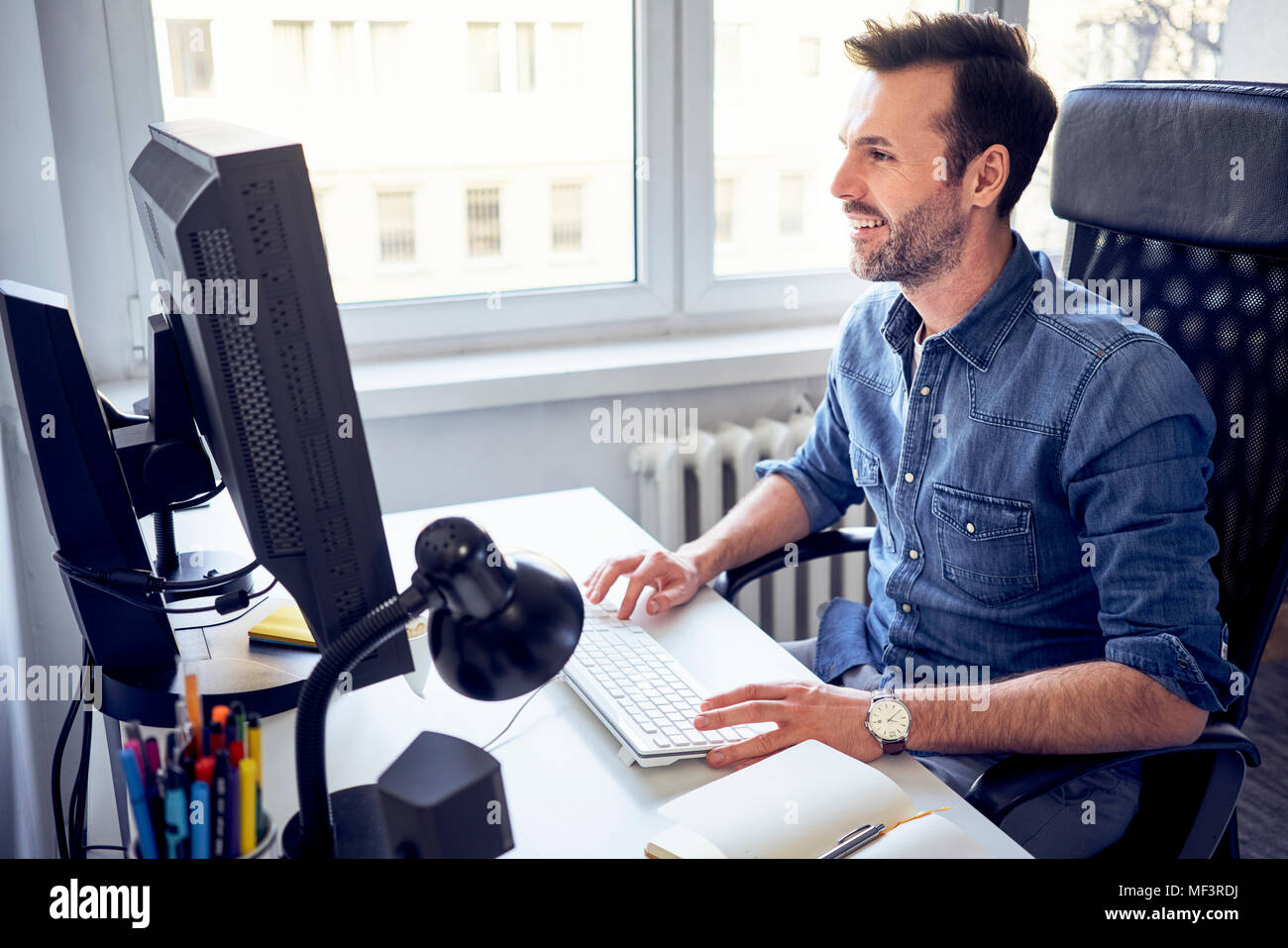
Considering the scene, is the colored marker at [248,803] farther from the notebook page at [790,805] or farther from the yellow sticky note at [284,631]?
the yellow sticky note at [284,631]

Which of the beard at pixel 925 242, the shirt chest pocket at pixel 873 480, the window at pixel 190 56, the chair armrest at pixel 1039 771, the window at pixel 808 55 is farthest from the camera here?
the window at pixel 808 55

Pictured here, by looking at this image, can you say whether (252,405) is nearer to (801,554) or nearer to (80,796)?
(80,796)

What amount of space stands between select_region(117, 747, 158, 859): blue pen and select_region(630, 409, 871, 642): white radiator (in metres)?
1.44

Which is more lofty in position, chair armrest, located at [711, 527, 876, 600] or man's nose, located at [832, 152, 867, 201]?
man's nose, located at [832, 152, 867, 201]

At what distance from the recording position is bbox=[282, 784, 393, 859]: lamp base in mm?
774

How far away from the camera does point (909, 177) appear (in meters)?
1.36

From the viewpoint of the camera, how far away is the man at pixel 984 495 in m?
1.08

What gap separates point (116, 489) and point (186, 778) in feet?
1.34

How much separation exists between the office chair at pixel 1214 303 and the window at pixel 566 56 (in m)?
0.99

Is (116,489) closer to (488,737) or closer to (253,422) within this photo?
(253,422)

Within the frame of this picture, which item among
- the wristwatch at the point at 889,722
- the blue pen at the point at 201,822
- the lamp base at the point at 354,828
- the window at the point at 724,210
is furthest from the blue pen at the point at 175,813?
the window at the point at 724,210

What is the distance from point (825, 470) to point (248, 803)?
3.64 ft

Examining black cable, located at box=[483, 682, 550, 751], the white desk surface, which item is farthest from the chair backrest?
black cable, located at box=[483, 682, 550, 751]

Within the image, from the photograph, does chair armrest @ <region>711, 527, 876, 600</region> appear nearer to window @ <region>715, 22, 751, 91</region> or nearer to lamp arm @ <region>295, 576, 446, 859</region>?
lamp arm @ <region>295, 576, 446, 859</region>
